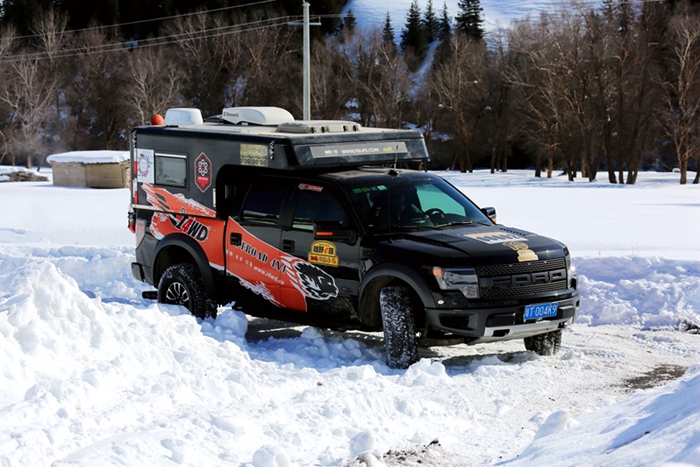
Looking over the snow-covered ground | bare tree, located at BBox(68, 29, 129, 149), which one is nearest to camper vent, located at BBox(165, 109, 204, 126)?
the snow-covered ground

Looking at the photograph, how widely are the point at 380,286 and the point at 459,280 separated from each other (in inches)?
35.2

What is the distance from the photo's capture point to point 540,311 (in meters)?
7.70

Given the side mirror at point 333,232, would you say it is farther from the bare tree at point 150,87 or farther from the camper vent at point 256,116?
the bare tree at point 150,87

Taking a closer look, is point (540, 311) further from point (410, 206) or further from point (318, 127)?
point (318, 127)

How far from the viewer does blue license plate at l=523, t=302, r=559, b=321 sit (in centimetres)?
762

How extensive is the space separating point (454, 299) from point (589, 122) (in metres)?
47.9

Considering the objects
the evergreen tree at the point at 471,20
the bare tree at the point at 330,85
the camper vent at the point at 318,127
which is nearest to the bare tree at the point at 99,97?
the bare tree at the point at 330,85

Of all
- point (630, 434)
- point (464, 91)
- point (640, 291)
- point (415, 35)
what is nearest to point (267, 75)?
point (464, 91)

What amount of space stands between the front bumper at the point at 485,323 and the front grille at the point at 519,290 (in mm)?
107

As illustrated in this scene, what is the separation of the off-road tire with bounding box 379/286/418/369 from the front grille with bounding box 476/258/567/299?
72cm

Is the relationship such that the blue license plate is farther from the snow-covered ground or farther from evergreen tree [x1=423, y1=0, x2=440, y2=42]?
evergreen tree [x1=423, y1=0, x2=440, y2=42]

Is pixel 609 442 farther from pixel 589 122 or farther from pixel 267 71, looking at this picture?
pixel 267 71

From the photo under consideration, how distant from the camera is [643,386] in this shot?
24.1ft

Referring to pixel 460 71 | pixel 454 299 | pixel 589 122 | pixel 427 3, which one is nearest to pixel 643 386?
pixel 454 299
